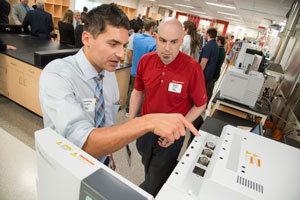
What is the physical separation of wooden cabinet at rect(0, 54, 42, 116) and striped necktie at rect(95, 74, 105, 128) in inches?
72.8

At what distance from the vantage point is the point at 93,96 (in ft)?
2.99

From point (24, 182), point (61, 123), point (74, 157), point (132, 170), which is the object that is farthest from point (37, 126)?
point (74, 157)

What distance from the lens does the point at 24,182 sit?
1.72 metres

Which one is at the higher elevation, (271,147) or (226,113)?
(271,147)

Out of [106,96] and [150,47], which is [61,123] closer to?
[106,96]

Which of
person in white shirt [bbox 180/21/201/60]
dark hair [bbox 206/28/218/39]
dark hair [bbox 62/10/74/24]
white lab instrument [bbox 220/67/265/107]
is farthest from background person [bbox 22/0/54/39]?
white lab instrument [bbox 220/67/265/107]

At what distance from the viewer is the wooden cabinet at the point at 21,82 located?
2521 mm

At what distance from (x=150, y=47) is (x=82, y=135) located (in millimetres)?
2364

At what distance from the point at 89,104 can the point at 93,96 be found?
61mm

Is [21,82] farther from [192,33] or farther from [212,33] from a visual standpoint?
[212,33]

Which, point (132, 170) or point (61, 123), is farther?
point (132, 170)

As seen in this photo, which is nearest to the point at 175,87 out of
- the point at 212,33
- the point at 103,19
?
the point at 103,19

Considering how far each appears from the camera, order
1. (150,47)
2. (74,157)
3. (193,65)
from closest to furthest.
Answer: (74,157), (193,65), (150,47)

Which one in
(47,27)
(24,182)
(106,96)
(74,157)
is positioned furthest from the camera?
(47,27)
